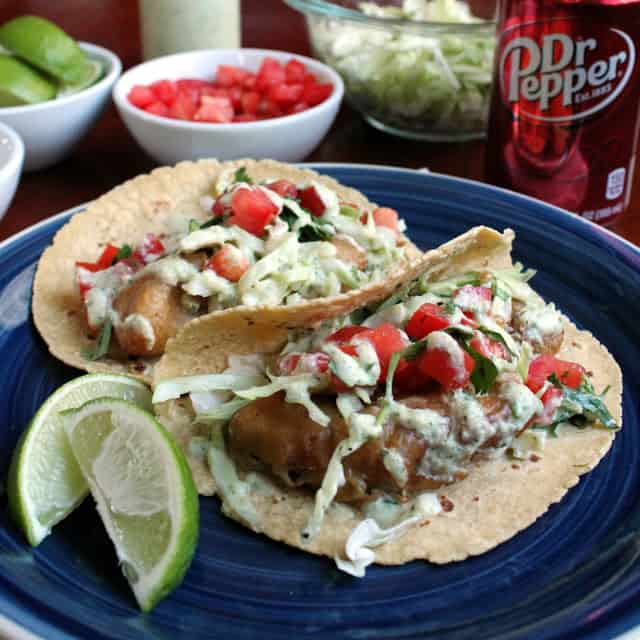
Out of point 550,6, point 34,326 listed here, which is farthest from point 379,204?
point 34,326

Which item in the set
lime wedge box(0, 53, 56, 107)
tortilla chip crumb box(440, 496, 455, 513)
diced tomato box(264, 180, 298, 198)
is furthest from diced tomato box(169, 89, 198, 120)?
tortilla chip crumb box(440, 496, 455, 513)

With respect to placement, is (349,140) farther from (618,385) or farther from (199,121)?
(618,385)

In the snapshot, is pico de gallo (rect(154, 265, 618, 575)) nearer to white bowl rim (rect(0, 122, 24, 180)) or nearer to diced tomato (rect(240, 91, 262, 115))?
white bowl rim (rect(0, 122, 24, 180))

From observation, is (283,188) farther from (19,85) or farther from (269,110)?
(19,85)

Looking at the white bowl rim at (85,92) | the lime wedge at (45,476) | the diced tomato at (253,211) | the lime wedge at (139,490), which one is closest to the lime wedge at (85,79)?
the white bowl rim at (85,92)

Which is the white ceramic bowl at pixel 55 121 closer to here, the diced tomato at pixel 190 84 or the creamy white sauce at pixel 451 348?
the diced tomato at pixel 190 84

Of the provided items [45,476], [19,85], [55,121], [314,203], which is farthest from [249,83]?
[45,476]
